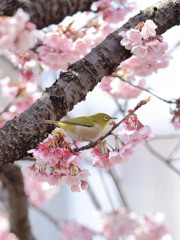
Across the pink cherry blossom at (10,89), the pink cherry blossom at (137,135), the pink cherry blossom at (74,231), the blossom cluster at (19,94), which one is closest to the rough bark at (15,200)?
the blossom cluster at (19,94)

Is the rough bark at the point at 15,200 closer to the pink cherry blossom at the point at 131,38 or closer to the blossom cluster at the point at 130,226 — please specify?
the pink cherry blossom at the point at 131,38

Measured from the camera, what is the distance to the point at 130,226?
292 cm

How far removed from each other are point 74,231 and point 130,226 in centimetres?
61

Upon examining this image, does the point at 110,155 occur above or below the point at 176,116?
below

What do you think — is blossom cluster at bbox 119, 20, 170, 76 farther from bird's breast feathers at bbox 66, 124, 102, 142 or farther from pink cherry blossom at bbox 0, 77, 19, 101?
pink cherry blossom at bbox 0, 77, 19, 101

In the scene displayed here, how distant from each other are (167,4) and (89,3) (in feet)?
2.18

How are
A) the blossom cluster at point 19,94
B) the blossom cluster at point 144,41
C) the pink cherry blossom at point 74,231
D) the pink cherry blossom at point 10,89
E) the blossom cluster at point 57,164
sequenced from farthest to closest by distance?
the pink cherry blossom at point 74,231 < the pink cherry blossom at point 10,89 < the blossom cluster at point 19,94 < the blossom cluster at point 144,41 < the blossom cluster at point 57,164

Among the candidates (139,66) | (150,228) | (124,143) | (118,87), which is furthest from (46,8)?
(150,228)

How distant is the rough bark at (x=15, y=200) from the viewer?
1.71m

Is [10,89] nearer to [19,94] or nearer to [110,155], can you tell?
[19,94]

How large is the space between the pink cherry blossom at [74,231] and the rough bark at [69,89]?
7.65 ft

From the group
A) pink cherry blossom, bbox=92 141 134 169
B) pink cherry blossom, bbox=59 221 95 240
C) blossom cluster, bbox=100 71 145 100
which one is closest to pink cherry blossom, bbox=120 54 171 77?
blossom cluster, bbox=100 71 145 100

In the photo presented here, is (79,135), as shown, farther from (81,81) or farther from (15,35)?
(15,35)

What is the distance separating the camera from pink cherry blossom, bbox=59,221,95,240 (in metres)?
3.23
